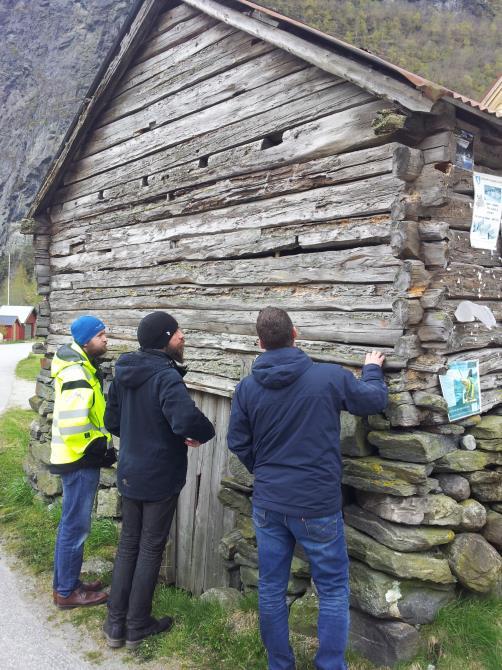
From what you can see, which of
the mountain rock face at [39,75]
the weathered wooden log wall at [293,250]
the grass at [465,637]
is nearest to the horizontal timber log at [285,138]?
the weathered wooden log wall at [293,250]

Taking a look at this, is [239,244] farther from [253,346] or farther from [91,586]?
[91,586]

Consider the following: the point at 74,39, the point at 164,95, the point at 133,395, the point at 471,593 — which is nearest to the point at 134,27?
the point at 164,95

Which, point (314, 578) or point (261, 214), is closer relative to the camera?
point (314, 578)

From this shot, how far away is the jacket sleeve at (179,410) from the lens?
3.66 metres

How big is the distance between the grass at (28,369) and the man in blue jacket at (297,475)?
20.3 meters

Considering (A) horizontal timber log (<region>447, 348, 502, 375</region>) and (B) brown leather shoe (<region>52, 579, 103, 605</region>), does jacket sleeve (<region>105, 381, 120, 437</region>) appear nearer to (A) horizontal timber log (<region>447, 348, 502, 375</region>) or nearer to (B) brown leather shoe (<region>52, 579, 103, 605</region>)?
(B) brown leather shoe (<region>52, 579, 103, 605</region>)

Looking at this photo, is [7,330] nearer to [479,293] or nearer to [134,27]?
[134,27]

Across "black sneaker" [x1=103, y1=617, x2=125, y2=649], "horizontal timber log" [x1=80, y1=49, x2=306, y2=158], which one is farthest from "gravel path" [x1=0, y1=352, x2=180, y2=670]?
"horizontal timber log" [x1=80, y1=49, x2=306, y2=158]

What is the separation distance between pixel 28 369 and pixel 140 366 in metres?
23.3

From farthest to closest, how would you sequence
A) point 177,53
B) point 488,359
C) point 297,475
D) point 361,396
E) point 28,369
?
point 28,369
point 177,53
point 488,359
point 361,396
point 297,475

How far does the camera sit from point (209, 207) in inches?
215

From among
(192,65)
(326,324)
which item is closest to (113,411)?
(326,324)

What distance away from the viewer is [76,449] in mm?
4395

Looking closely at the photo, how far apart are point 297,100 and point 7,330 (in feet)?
176
